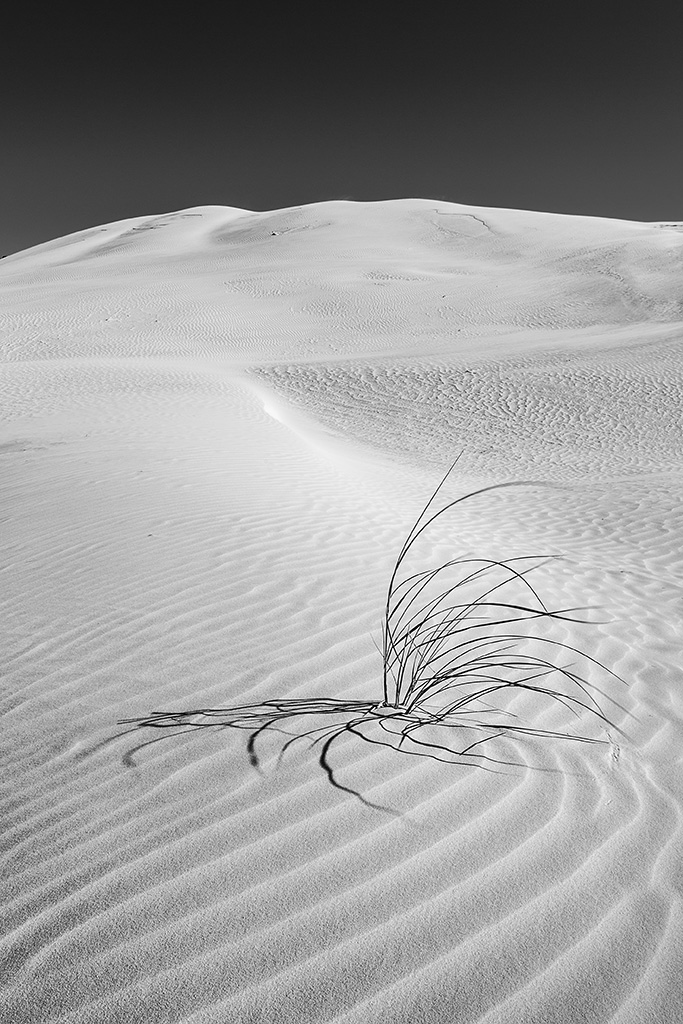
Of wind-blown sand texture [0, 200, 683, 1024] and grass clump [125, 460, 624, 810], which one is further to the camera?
grass clump [125, 460, 624, 810]

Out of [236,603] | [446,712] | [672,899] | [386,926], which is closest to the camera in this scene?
[386,926]

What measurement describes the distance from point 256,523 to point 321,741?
2.92m

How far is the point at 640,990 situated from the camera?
1.88m

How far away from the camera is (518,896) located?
214 centimetres

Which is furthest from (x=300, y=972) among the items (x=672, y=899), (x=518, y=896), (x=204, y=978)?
(x=672, y=899)

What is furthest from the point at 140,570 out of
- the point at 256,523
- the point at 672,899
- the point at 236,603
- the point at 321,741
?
the point at 672,899

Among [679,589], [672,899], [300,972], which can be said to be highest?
[300,972]

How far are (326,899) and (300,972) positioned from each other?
23 centimetres

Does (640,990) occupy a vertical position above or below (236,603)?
below

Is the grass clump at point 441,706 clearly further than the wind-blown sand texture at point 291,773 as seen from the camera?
Yes

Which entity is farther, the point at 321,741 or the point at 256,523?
the point at 256,523

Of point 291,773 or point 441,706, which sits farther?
point 441,706

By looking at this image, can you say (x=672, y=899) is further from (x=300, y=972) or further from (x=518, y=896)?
(x=300, y=972)

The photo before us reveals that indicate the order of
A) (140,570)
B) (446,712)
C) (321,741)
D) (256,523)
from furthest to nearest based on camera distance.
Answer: (256,523)
(140,570)
(446,712)
(321,741)
